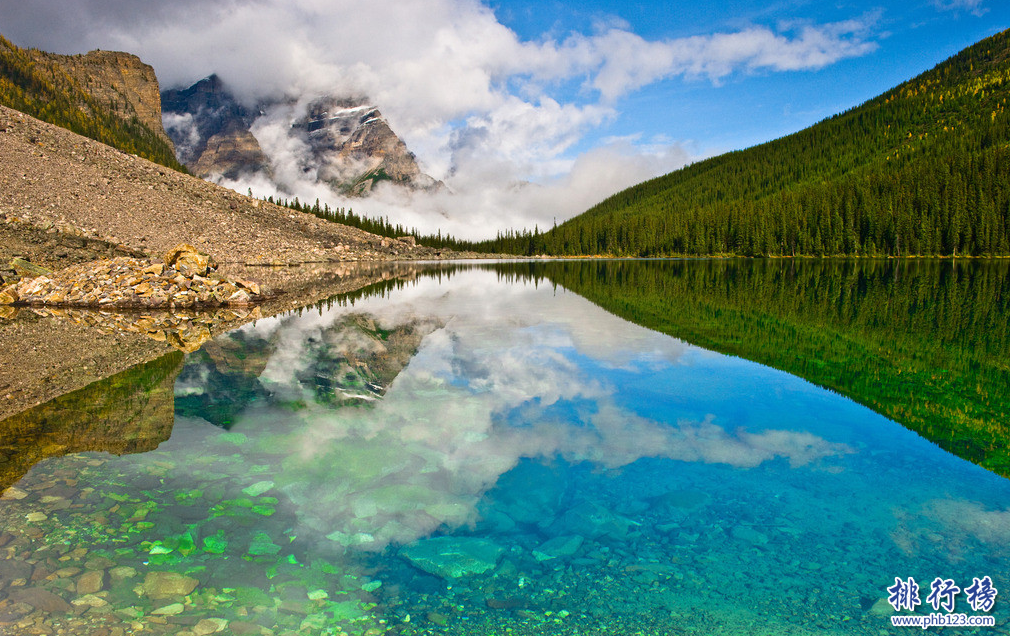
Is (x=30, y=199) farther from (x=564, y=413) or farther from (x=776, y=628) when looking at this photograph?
(x=776, y=628)

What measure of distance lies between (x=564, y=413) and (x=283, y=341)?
11142mm

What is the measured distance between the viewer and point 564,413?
8.96 m

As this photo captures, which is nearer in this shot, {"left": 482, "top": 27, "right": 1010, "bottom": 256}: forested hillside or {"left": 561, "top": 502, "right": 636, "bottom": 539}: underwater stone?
{"left": 561, "top": 502, "right": 636, "bottom": 539}: underwater stone

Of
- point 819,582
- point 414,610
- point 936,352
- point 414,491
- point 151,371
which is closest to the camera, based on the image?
point 414,610

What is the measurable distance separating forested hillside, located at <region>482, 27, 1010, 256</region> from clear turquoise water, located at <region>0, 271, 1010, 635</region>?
120 meters

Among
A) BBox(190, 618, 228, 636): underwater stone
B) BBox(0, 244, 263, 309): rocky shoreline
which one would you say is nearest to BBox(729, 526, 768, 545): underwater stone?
BBox(190, 618, 228, 636): underwater stone

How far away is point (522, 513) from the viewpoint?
5.61 m

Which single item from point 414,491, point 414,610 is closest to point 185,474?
point 414,491

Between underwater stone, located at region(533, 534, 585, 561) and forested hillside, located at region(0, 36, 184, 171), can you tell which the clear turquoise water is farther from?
forested hillside, located at region(0, 36, 184, 171)

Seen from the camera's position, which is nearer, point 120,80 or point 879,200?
point 879,200

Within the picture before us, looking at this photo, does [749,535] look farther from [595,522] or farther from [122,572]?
[122,572]

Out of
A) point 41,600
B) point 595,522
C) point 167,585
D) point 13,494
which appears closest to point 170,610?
point 167,585

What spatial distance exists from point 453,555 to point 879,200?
461 feet

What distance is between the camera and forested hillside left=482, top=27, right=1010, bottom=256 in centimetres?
10062
